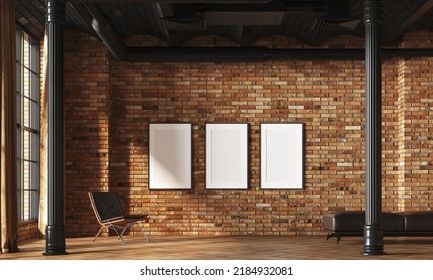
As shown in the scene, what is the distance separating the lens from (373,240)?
30.3 feet

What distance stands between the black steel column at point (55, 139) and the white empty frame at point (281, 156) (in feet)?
16.2

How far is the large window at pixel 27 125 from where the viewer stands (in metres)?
12.2

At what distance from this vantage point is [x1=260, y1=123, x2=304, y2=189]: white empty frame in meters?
13.4

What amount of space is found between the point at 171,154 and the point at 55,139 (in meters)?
4.24

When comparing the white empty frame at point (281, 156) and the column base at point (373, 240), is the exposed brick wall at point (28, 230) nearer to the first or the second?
the white empty frame at point (281, 156)

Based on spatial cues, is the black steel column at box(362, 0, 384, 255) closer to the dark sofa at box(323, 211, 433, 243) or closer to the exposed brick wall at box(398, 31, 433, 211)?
the dark sofa at box(323, 211, 433, 243)

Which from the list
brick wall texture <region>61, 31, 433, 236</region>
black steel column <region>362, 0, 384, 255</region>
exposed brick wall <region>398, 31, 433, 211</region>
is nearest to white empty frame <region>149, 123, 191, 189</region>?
brick wall texture <region>61, 31, 433, 236</region>

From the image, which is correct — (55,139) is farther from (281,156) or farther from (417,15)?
(417,15)

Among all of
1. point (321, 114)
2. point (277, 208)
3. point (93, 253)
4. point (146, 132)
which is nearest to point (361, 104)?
point (321, 114)

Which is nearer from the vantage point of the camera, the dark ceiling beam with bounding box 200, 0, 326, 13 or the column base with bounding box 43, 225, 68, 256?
the column base with bounding box 43, 225, 68, 256

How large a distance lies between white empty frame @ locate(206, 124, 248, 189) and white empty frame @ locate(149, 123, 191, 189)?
400 mm

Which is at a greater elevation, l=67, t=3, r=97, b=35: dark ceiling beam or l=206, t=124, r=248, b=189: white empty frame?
l=67, t=3, r=97, b=35: dark ceiling beam

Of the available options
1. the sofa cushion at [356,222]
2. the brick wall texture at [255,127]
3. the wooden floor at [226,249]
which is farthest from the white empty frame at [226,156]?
the sofa cushion at [356,222]

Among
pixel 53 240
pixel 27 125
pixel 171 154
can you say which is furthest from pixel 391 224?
pixel 27 125
